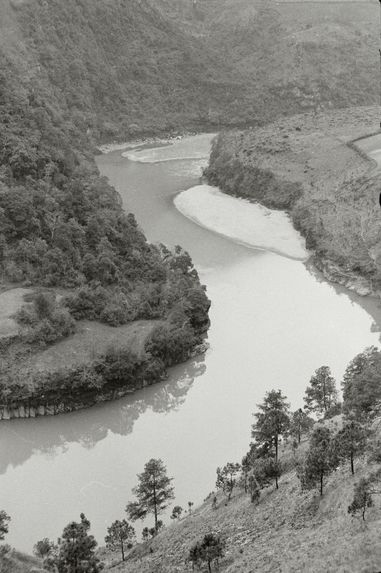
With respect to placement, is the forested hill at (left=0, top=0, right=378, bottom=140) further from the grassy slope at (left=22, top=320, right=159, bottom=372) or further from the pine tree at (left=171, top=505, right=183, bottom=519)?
the pine tree at (left=171, top=505, right=183, bottom=519)

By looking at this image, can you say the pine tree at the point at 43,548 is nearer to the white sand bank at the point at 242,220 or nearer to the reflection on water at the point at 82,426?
the reflection on water at the point at 82,426

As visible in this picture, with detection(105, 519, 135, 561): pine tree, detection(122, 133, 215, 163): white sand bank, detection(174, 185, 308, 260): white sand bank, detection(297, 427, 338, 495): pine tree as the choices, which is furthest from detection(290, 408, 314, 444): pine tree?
detection(122, 133, 215, 163): white sand bank

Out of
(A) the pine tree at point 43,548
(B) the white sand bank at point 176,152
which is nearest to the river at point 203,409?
(A) the pine tree at point 43,548

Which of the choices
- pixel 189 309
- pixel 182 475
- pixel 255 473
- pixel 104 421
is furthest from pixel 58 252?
pixel 255 473

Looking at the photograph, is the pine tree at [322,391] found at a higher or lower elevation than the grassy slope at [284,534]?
lower

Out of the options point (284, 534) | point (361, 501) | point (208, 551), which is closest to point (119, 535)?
point (208, 551)

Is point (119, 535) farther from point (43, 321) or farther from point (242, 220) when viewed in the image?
point (242, 220)

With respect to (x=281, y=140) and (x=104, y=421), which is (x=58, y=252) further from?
(x=281, y=140)
